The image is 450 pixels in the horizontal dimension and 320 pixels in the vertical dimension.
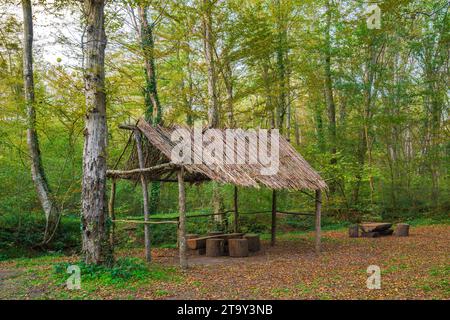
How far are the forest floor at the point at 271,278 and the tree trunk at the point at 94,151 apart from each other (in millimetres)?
759

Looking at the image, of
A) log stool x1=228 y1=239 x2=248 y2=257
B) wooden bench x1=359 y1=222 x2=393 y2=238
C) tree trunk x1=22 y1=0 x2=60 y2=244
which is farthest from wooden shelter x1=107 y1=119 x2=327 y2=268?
Answer: wooden bench x1=359 y1=222 x2=393 y2=238

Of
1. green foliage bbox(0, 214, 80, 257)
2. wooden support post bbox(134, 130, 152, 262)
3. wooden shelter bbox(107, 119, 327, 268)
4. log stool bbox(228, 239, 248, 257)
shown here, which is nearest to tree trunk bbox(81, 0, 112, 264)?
wooden shelter bbox(107, 119, 327, 268)

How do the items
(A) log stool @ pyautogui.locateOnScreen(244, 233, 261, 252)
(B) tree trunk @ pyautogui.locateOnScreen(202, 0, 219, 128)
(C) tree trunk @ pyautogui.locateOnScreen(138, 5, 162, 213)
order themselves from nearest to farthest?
(A) log stool @ pyautogui.locateOnScreen(244, 233, 261, 252) → (B) tree trunk @ pyautogui.locateOnScreen(202, 0, 219, 128) → (C) tree trunk @ pyautogui.locateOnScreen(138, 5, 162, 213)

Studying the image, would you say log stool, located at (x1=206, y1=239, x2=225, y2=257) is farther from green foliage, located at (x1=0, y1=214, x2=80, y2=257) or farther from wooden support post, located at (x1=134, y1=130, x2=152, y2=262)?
green foliage, located at (x1=0, y1=214, x2=80, y2=257)

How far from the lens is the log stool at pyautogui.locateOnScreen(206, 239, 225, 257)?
10828 millimetres

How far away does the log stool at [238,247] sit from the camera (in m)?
10.6

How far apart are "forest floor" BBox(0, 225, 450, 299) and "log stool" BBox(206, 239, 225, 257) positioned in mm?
420

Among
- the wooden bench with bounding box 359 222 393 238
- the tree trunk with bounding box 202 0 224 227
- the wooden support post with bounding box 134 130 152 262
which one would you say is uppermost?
the tree trunk with bounding box 202 0 224 227

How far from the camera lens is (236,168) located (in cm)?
952

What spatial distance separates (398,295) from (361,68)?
15.4 metres

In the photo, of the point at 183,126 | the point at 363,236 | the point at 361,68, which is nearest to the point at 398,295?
the point at 183,126

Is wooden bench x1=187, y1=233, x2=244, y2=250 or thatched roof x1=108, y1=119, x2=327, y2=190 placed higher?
thatched roof x1=108, y1=119, x2=327, y2=190

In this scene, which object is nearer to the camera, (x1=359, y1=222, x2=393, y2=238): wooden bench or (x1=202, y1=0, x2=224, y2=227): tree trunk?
(x1=202, y1=0, x2=224, y2=227): tree trunk

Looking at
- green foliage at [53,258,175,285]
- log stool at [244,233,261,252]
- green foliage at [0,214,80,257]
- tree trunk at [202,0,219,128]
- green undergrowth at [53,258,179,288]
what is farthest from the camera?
tree trunk at [202,0,219,128]
